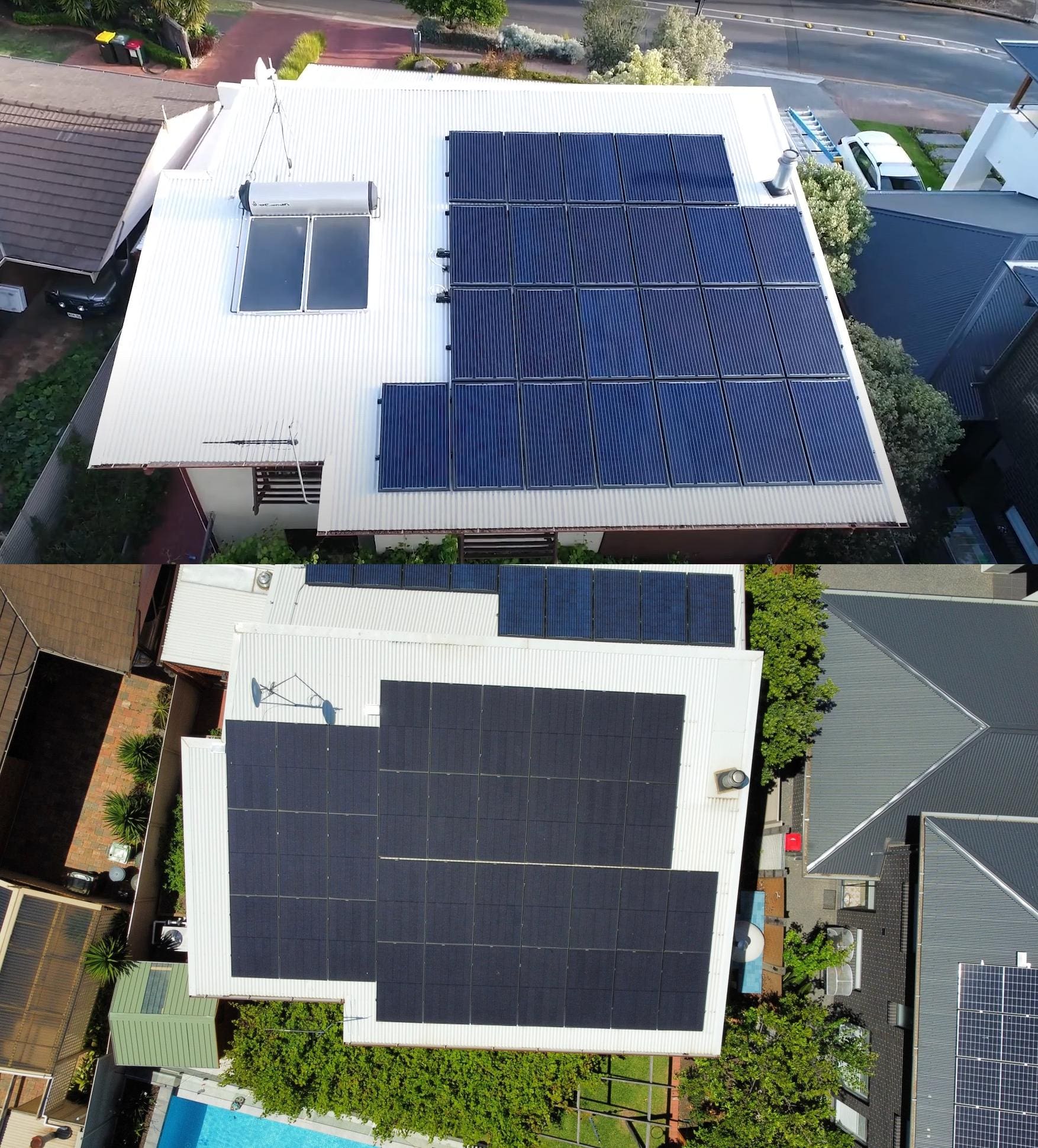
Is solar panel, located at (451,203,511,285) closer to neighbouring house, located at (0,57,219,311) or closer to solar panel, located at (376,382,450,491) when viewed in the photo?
solar panel, located at (376,382,450,491)

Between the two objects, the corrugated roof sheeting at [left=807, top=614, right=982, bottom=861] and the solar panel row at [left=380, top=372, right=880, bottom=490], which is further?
the corrugated roof sheeting at [left=807, top=614, right=982, bottom=861]

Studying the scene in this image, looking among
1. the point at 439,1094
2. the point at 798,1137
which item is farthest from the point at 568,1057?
the point at 798,1137

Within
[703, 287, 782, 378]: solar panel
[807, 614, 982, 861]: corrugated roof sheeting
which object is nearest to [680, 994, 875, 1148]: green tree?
[807, 614, 982, 861]: corrugated roof sheeting

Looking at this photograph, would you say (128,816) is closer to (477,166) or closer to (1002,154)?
(477,166)

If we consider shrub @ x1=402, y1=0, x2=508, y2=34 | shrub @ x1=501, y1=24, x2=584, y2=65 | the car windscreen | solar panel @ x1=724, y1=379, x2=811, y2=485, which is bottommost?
solar panel @ x1=724, y1=379, x2=811, y2=485

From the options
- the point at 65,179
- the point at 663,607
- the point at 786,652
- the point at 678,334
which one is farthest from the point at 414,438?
the point at 65,179

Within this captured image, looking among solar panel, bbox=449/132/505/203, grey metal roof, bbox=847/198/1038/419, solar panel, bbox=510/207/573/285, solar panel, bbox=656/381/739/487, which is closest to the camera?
solar panel, bbox=656/381/739/487

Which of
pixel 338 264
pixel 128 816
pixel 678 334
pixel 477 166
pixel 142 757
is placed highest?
pixel 477 166
